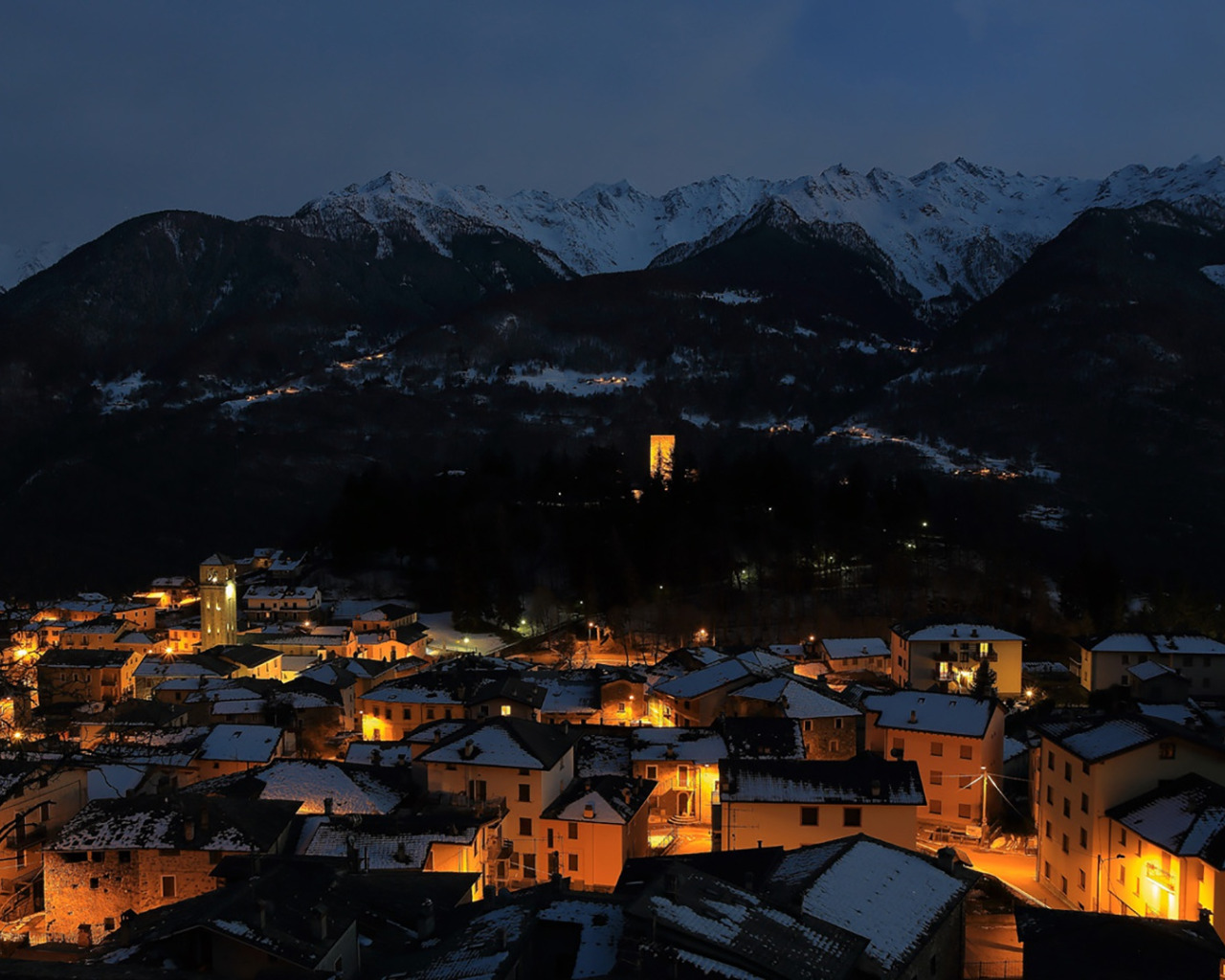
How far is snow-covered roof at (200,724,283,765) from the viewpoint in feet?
93.4

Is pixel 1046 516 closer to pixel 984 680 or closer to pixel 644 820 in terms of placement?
pixel 984 680

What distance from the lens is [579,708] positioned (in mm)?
36625

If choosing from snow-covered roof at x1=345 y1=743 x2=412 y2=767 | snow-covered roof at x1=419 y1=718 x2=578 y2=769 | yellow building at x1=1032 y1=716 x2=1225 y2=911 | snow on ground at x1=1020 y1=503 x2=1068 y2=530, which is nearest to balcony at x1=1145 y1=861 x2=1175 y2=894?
yellow building at x1=1032 y1=716 x2=1225 y2=911

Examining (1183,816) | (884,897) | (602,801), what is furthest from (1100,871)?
(602,801)

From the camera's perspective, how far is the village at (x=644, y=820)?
42.4 ft

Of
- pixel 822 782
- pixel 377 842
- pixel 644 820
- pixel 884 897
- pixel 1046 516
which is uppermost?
pixel 1046 516

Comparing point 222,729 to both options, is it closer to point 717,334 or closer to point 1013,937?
point 1013,937

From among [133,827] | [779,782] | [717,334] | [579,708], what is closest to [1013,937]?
[779,782]

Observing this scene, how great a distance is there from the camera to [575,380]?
152 metres

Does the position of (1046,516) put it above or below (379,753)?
above

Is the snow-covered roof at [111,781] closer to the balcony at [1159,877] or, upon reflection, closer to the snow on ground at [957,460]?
the balcony at [1159,877]

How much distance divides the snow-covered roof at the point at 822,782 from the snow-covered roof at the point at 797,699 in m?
7.07

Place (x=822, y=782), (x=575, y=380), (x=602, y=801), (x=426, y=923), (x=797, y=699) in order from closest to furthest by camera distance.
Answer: (x=426, y=923) → (x=822, y=782) → (x=602, y=801) → (x=797, y=699) → (x=575, y=380)

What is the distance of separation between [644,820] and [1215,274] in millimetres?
156918
